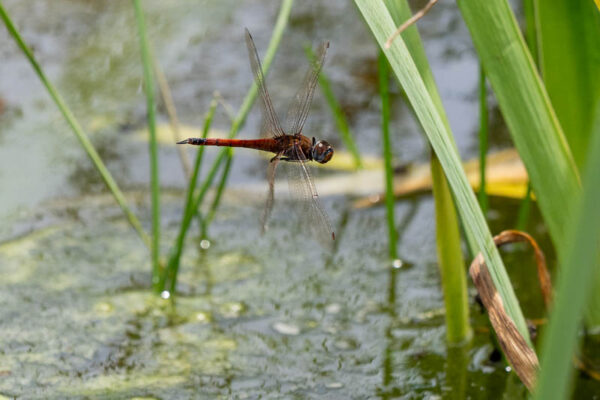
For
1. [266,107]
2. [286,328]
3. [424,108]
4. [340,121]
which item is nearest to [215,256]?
[286,328]

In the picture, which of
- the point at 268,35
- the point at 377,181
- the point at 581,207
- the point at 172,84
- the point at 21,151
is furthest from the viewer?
the point at 268,35

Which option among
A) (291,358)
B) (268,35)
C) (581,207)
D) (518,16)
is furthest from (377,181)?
(581,207)

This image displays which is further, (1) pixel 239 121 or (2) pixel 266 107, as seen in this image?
(1) pixel 239 121

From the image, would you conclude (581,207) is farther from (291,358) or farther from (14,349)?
(14,349)

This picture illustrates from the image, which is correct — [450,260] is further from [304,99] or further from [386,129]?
[304,99]

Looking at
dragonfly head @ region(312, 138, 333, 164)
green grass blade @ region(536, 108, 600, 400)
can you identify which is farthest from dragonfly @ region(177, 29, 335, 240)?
green grass blade @ region(536, 108, 600, 400)

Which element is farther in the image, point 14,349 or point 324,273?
point 324,273
